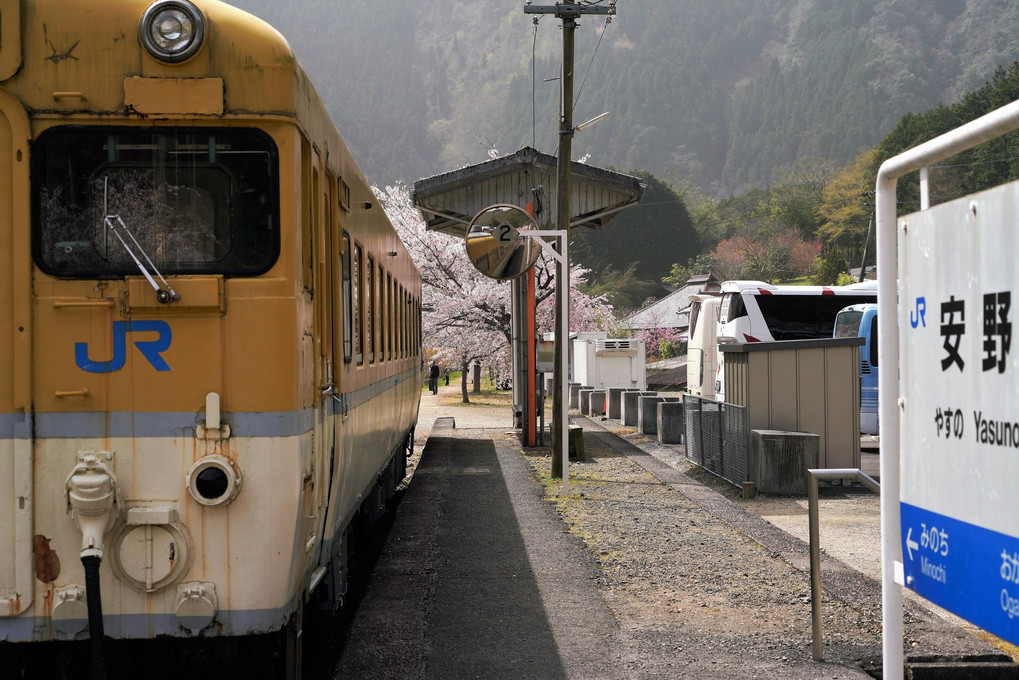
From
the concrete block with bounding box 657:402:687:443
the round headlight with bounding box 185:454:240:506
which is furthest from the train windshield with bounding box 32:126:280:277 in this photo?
the concrete block with bounding box 657:402:687:443

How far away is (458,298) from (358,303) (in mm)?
26668

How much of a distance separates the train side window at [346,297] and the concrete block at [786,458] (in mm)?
6079

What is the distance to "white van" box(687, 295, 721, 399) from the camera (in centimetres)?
2089

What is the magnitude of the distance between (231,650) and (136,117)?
81.3 inches

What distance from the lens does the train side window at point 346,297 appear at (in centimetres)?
551

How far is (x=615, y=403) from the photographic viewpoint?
22875 mm

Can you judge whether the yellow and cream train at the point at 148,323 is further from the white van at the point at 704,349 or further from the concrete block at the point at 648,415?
the white van at the point at 704,349

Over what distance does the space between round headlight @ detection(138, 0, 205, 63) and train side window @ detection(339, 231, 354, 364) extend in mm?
1643

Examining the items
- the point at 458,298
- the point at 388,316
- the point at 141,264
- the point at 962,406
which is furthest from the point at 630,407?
the point at 962,406

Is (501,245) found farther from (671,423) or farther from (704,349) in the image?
(704,349)

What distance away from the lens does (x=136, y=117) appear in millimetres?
3924

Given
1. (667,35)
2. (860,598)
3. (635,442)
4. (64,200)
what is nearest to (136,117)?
(64,200)

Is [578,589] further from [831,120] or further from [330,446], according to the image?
[831,120]

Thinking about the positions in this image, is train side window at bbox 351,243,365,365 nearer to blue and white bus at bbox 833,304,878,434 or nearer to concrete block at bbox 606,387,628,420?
blue and white bus at bbox 833,304,878,434
